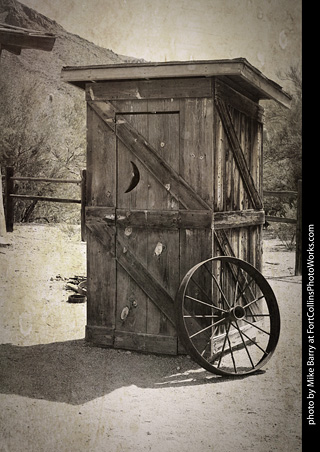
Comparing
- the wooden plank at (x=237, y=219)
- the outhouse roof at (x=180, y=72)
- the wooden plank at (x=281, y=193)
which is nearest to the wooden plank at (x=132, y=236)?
the outhouse roof at (x=180, y=72)

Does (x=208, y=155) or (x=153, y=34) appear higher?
(x=153, y=34)

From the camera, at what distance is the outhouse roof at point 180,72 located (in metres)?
4.80

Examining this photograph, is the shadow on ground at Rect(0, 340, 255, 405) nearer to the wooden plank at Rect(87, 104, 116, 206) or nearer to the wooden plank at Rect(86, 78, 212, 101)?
the wooden plank at Rect(87, 104, 116, 206)

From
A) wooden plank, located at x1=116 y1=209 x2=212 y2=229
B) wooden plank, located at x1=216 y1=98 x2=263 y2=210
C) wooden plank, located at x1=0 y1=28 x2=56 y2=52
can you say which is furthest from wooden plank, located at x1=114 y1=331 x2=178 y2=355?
wooden plank, located at x1=0 y1=28 x2=56 y2=52

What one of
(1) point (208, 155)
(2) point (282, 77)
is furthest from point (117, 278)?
(2) point (282, 77)

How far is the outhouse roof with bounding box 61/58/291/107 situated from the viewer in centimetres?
480

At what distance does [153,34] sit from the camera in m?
4.95

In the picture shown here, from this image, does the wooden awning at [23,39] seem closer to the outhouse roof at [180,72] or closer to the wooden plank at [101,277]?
the outhouse roof at [180,72]

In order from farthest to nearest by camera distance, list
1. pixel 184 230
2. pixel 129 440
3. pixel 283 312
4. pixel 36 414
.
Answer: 1. pixel 283 312
2. pixel 184 230
3. pixel 36 414
4. pixel 129 440

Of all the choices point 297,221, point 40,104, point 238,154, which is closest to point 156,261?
point 238,154

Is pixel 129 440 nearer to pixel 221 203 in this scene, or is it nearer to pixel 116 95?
pixel 221 203

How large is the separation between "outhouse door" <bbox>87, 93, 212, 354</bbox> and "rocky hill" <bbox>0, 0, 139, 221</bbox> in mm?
686

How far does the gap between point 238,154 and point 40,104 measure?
8.04 feet

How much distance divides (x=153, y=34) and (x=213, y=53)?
22.0 inches
